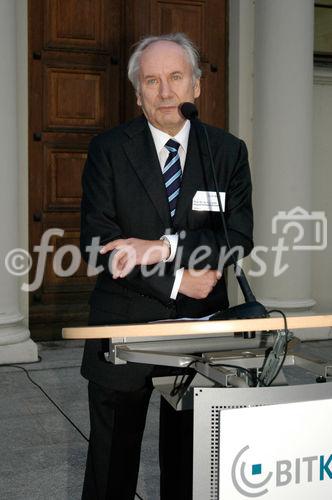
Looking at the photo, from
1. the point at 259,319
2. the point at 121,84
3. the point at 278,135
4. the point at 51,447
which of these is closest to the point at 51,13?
the point at 121,84

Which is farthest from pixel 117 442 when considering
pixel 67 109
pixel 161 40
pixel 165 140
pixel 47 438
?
pixel 67 109

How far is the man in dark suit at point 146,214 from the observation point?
7.95 feet

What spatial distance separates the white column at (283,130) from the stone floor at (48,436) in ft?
5.21

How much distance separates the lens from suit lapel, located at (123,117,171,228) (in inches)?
97.8

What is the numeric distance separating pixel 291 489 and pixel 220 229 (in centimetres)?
96

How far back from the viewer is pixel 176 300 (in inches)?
98.4

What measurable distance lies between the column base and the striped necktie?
4234 millimetres

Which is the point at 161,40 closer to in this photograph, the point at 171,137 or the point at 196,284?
the point at 171,137

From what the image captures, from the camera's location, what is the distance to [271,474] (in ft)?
6.07

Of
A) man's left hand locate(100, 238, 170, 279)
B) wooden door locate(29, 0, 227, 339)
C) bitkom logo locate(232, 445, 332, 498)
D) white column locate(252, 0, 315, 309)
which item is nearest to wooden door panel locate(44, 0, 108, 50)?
wooden door locate(29, 0, 227, 339)

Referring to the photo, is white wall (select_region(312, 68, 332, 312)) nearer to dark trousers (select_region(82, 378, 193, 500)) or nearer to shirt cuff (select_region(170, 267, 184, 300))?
dark trousers (select_region(82, 378, 193, 500))

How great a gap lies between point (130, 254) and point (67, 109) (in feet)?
17.6

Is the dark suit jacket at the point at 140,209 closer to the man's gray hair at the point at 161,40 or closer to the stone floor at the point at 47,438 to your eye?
the man's gray hair at the point at 161,40

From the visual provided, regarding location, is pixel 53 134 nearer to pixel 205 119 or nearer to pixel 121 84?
pixel 121 84
